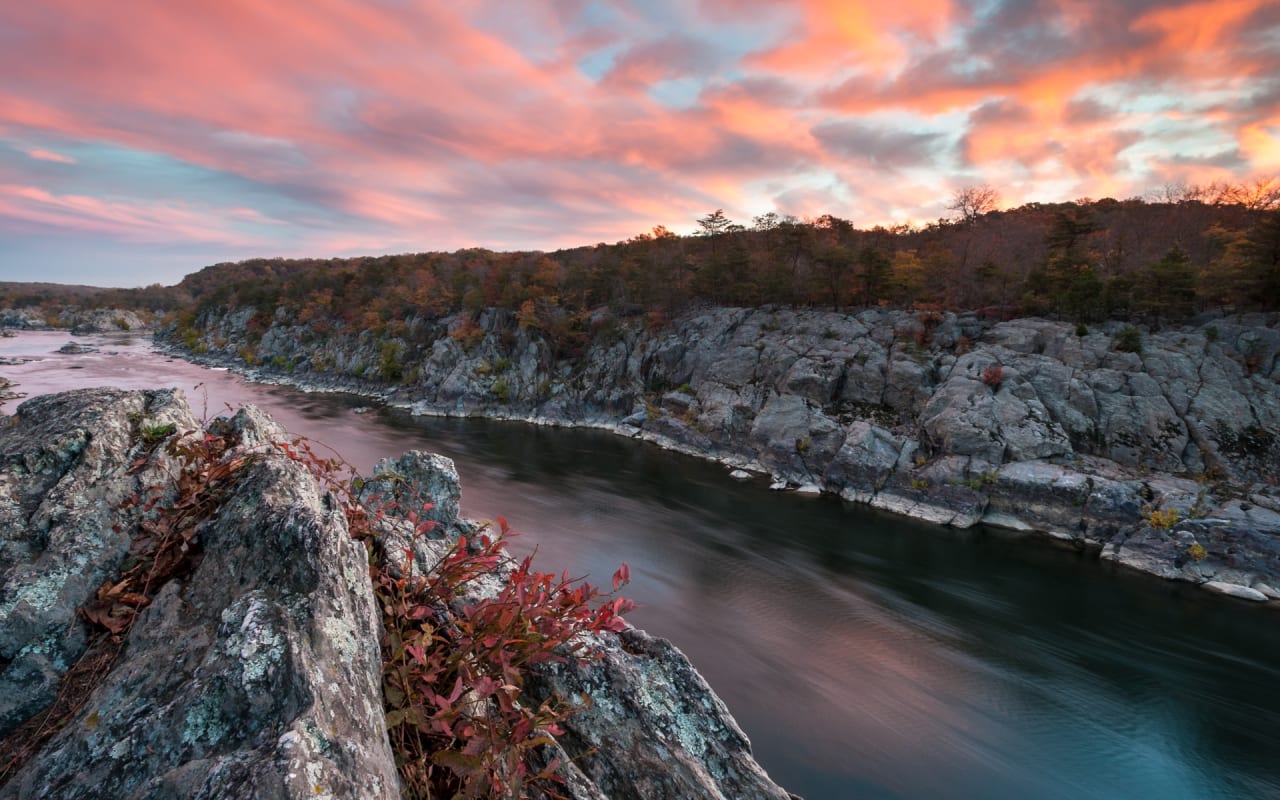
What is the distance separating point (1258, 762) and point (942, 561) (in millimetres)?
8759

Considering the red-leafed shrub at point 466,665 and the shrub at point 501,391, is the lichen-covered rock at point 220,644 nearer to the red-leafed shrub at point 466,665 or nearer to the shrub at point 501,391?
the red-leafed shrub at point 466,665

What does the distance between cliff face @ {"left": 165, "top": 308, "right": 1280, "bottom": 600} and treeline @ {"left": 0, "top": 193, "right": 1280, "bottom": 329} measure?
7.38 ft

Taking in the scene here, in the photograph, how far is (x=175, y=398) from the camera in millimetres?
4582

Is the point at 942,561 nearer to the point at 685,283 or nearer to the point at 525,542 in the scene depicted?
the point at 525,542

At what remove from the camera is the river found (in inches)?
428

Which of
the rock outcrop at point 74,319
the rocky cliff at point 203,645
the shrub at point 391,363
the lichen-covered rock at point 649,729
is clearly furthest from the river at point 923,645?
the rock outcrop at point 74,319

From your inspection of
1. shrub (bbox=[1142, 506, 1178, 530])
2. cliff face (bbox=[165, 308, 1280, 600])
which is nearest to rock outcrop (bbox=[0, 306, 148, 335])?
cliff face (bbox=[165, 308, 1280, 600])

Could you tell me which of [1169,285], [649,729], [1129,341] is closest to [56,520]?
[649,729]

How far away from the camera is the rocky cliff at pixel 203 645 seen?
2.07m

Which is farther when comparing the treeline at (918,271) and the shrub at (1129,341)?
the treeline at (918,271)

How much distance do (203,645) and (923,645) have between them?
1680cm

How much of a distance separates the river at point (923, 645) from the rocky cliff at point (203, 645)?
266 centimetres

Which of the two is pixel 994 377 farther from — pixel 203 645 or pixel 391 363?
pixel 391 363

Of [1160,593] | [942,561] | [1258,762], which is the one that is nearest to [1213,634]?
[1160,593]
